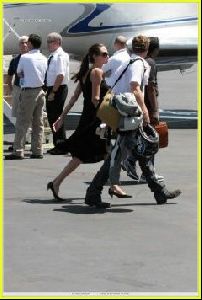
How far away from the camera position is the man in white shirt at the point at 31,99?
15.0 meters

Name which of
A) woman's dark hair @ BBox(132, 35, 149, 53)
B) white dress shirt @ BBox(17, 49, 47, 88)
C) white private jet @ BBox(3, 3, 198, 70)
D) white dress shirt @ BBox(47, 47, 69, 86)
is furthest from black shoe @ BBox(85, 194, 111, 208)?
white private jet @ BBox(3, 3, 198, 70)

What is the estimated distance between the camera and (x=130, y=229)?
9.93 meters

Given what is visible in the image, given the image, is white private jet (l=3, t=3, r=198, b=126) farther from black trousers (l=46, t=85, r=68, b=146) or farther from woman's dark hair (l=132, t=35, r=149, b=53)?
A: woman's dark hair (l=132, t=35, r=149, b=53)

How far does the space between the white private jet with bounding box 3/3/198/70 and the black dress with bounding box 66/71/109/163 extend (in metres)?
8.83

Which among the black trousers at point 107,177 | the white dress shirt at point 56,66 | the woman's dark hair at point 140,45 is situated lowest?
the black trousers at point 107,177

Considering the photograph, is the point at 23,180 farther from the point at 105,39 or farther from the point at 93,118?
the point at 105,39

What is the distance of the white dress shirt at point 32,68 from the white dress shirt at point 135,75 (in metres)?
3.49

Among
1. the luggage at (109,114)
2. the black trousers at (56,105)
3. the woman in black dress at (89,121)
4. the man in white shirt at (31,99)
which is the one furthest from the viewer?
the black trousers at (56,105)

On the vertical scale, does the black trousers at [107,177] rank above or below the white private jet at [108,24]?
below

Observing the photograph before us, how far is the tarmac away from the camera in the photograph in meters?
7.78

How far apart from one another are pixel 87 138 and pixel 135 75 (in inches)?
32.1

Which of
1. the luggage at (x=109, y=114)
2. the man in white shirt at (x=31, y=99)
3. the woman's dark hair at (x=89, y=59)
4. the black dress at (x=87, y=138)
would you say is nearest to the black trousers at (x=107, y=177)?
the black dress at (x=87, y=138)

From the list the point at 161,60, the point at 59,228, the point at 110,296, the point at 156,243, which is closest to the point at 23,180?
the point at 59,228

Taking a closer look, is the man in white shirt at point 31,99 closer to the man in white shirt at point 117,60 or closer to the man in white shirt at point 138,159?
the man in white shirt at point 117,60
